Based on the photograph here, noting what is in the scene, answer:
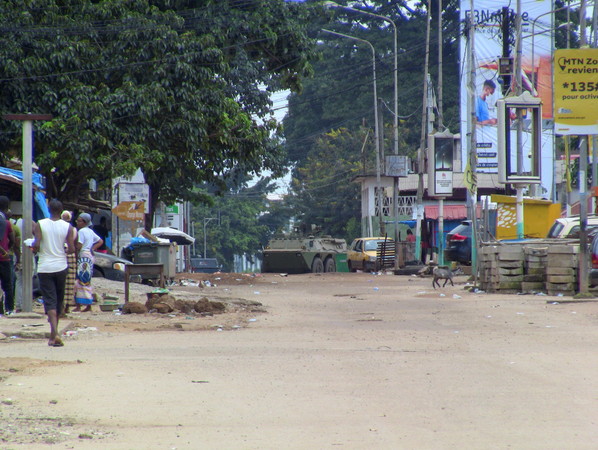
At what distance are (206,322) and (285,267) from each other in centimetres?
2598

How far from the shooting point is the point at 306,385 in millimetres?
8125

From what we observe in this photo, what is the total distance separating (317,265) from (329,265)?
0.71 m

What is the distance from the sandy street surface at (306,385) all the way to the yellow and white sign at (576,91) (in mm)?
5117

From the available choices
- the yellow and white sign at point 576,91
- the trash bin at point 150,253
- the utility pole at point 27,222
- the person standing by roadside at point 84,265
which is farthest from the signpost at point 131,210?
the yellow and white sign at point 576,91

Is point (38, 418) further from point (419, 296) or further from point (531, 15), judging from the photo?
point (531, 15)

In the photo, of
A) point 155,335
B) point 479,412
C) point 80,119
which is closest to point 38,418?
point 479,412

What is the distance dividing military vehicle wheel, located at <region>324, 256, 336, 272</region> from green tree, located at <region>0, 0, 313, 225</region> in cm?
1534

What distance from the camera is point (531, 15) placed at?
164 ft

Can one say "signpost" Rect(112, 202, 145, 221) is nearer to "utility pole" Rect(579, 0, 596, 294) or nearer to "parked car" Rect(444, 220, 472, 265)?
"utility pole" Rect(579, 0, 596, 294)

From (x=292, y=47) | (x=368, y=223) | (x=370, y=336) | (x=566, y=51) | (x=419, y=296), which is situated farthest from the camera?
(x=368, y=223)

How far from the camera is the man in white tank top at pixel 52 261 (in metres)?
11.4

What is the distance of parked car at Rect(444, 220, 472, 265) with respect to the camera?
109 feet

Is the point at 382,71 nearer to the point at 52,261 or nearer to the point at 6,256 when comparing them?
the point at 6,256

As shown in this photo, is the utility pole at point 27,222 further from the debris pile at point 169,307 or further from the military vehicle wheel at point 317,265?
the military vehicle wheel at point 317,265
